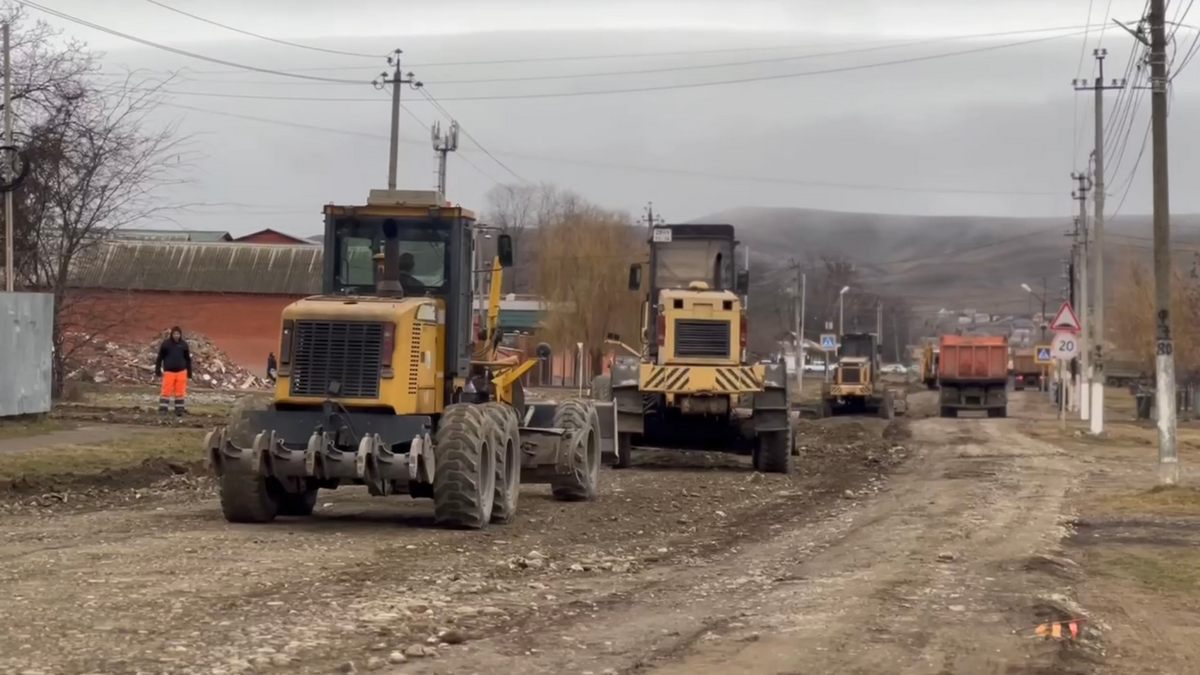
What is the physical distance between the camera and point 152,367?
181ft

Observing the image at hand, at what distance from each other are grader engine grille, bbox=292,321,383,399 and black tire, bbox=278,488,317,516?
158 centimetres

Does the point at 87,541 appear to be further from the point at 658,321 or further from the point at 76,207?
the point at 76,207

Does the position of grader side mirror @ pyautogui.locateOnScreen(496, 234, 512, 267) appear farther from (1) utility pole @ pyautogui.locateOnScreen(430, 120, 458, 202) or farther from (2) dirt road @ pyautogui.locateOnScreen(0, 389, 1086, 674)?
(1) utility pole @ pyautogui.locateOnScreen(430, 120, 458, 202)

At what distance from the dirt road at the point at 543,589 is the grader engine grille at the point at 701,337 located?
228 inches

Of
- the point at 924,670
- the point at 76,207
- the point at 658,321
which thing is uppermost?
the point at 76,207

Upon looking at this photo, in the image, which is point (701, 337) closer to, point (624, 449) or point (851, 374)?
point (624, 449)

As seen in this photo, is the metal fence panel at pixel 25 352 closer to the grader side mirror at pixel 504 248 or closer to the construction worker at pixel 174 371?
the construction worker at pixel 174 371

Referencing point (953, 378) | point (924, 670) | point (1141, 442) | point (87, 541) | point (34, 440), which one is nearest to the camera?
point (924, 670)

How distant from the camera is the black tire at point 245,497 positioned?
47.2ft

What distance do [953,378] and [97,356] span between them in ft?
94.3

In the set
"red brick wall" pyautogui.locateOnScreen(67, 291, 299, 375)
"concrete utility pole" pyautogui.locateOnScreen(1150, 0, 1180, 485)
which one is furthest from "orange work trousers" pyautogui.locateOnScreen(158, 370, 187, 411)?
"red brick wall" pyautogui.locateOnScreen(67, 291, 299, 375)

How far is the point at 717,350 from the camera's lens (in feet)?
81.4

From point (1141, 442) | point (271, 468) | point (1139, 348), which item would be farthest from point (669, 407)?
point (1139, 348)

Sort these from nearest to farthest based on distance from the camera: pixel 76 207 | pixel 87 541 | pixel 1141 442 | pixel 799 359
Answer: pixel 87 541, pixel 76 207, pixel 1141 442, pixel 799 359
